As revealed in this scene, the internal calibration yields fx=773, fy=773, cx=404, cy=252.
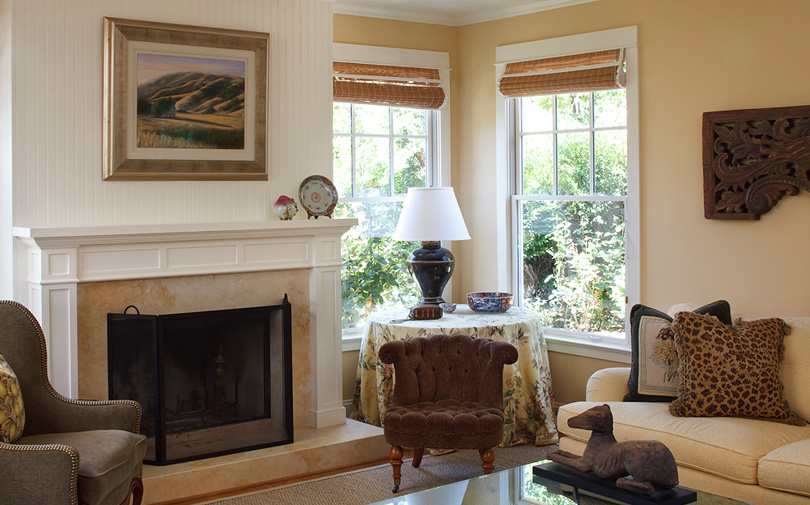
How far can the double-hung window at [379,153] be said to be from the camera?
194 inches

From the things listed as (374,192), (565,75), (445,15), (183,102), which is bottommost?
(374,192)

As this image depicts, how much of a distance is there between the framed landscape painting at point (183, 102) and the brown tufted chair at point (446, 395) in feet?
4.20

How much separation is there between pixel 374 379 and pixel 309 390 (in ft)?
1.30

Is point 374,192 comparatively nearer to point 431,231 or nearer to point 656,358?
point 431,231

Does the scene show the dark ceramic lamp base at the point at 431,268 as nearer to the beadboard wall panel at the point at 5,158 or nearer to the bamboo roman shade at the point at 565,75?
the bamboo roman shade at the point at 565,75

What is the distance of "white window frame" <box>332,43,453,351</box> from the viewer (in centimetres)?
489

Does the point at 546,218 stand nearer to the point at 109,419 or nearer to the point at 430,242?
the point at 430,242

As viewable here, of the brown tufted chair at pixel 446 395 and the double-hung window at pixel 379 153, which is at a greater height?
the double-hung window at pixel 379 153

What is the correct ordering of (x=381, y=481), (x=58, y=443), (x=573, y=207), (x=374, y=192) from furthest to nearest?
(x=374, y=192), (x=573, y=207), (x=381, y=481), (x=58, y=443)

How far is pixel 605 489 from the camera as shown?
2.46 m

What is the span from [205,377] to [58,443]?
3.72 feet

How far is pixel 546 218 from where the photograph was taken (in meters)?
5.02

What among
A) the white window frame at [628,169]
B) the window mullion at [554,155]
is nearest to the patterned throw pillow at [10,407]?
the white window frame at [628,169]

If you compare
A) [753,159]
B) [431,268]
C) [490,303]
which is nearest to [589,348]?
[490,303]
